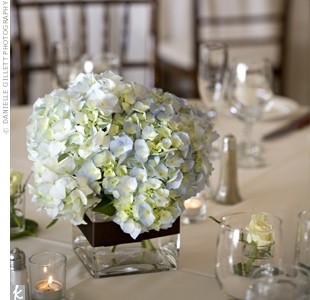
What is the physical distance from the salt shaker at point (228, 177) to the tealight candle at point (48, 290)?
0.52 meters

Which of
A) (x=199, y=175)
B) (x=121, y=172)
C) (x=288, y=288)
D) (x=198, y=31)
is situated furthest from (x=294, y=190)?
(x=198, y=31)

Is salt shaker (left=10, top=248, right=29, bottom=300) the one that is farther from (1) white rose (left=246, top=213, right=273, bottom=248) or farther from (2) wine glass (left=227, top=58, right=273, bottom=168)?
(2) wine glass (left=227, top=58, right=273, bottom=168)

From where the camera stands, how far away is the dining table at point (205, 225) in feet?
3.90

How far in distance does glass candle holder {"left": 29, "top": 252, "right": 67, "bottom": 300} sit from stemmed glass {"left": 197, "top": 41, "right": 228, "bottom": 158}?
0.79 m

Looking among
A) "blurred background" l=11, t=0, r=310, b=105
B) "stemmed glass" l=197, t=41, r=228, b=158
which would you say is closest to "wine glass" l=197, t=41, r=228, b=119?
"stemmed glass" l=197, t=41, r=228, b=158

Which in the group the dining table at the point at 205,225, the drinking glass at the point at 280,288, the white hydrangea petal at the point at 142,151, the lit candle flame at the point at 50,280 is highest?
the white hydrangea petal at the point at 142,151

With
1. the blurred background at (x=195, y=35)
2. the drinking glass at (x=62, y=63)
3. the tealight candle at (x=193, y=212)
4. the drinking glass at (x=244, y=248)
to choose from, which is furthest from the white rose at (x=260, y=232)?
the blurred background at (x=195, y=35)

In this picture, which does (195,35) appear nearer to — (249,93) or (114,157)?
(249,93)

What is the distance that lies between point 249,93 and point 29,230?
657 mm

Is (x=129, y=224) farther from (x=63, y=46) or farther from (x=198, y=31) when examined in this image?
(x=198, y=31)

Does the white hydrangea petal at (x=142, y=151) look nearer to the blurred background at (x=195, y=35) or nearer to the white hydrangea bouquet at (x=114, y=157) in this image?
the white hydrangea bouquet at (x=114, y=157)

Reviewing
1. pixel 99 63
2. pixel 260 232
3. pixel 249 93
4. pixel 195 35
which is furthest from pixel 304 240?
pixel 195 35

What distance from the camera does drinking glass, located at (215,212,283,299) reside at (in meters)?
1.03

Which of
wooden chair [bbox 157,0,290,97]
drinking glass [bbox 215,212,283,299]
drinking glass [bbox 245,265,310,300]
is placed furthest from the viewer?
wooden chair [bbox 157,0,290,97]
